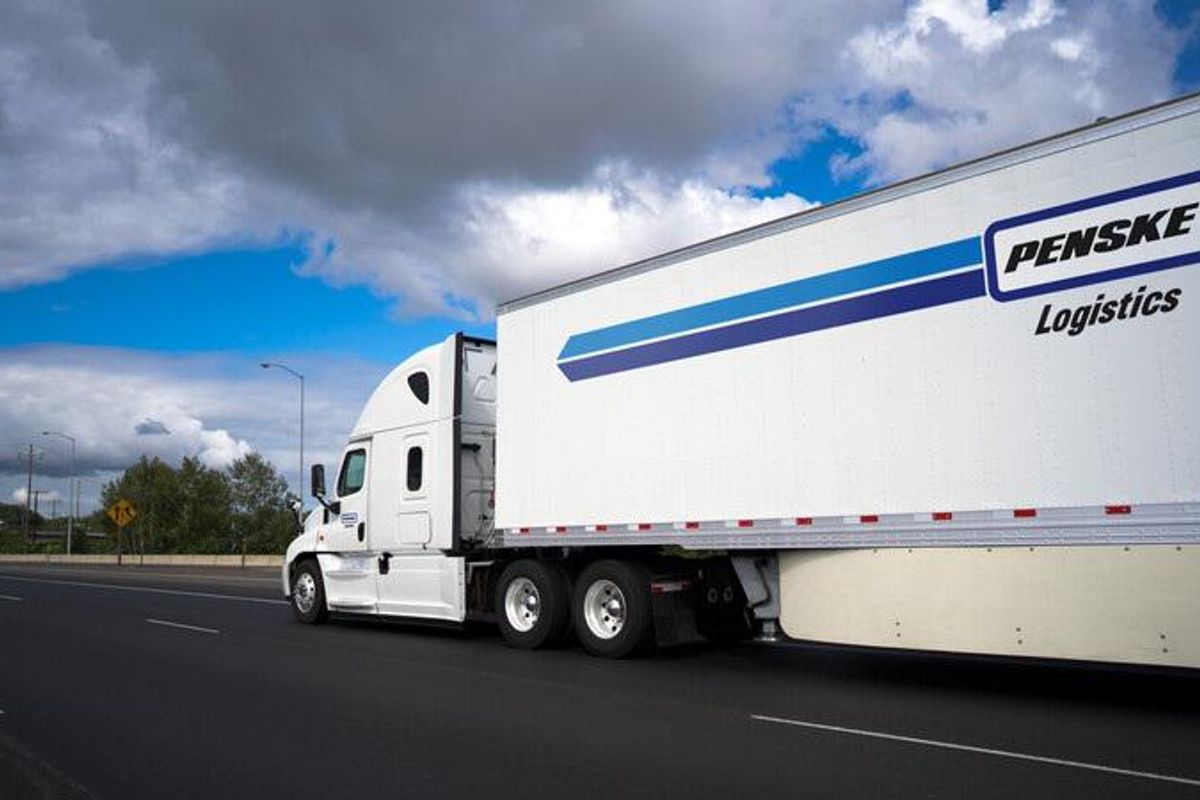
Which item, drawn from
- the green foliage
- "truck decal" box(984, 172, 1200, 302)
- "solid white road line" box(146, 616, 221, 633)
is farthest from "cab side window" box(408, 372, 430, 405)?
the green foliage

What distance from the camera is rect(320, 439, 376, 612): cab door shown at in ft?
48.1

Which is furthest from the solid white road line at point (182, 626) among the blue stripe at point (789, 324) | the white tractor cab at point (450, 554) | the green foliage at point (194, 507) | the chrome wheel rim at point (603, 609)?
the green foliage at point (194, 507)

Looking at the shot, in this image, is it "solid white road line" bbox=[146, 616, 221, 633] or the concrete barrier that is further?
the concrete barrier

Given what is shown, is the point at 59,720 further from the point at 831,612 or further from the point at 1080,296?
the point at 1080,296

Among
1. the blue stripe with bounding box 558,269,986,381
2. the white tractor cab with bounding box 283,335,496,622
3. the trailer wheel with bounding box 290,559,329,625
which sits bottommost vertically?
the trailer wheel with bounding box 290,559,329,625

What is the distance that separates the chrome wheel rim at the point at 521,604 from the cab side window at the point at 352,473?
3.66 meters

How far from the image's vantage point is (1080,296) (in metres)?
7.64

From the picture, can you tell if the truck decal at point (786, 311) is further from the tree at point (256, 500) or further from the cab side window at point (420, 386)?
the tree at point (256, 500)

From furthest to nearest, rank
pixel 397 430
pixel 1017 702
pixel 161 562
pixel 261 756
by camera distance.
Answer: pixel 161 562 < pixel 397 430 < pixel 1017 702 < pixel 261 756

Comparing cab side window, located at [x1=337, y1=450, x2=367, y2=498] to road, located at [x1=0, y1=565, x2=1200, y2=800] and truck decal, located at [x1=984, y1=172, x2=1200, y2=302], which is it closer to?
road, located at [x1=0, y1=565, x2=1200, y2=800]

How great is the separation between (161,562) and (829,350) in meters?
50.3

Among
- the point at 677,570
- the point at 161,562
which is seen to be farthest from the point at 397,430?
the point at 161,562

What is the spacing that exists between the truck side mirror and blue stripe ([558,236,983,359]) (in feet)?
17.2

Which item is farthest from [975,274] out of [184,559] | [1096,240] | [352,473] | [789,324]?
[184,559]
